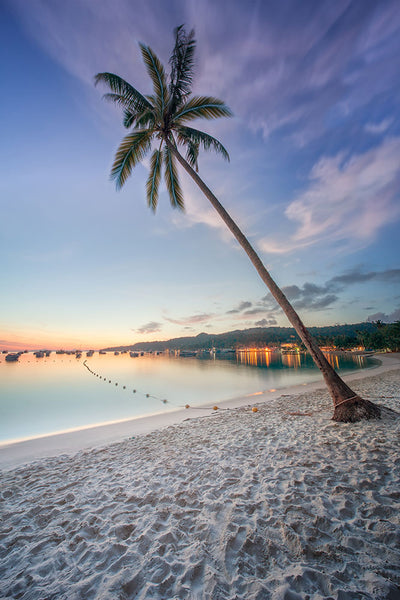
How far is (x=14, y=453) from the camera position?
7156 millimetres

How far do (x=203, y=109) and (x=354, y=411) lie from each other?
37.6ft

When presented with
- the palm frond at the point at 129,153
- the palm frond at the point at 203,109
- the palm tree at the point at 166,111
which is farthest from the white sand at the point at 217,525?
the palm frond at the point at 203,109

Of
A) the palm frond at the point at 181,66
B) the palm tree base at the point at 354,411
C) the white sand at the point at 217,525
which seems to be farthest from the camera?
the palm frond at the point at 181,66

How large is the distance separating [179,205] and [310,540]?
11056 mm

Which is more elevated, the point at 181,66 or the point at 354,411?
the point at 181,66

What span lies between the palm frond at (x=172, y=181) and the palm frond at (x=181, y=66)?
1618 millimetres

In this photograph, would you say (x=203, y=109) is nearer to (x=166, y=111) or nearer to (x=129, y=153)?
(x=166, y=111)

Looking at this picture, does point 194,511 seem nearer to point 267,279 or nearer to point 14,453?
point 267,279

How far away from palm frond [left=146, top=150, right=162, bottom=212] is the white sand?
32.4 ft

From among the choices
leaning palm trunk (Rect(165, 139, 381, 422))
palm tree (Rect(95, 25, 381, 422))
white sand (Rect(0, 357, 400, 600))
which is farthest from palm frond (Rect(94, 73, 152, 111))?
white sand (Rect(0, 357, 400, 600))

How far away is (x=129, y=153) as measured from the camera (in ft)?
29.7

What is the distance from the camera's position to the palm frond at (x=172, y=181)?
10.1 meters

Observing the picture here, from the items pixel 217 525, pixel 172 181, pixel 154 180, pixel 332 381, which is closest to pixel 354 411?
pixel 332 381

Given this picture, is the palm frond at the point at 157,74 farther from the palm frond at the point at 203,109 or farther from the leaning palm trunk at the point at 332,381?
the leaning palm trunk at the point at 332,381
